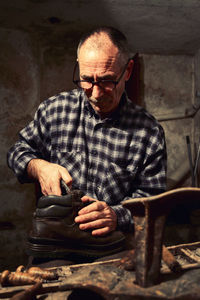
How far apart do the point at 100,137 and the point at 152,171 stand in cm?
43

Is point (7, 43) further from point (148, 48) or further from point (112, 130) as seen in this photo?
point (112, 130)

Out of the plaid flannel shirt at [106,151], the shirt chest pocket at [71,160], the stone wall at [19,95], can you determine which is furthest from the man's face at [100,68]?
the stone wall at [19,95]

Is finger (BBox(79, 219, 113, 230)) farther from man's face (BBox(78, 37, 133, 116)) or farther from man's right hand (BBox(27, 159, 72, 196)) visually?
man's face (BBox(78, 37, 133, 116))

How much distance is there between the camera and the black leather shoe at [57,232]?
1.17 m

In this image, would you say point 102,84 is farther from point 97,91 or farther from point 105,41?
point 105,41

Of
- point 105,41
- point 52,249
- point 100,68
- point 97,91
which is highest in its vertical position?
point 105,41

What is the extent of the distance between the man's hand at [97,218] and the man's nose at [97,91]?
26.2 inches

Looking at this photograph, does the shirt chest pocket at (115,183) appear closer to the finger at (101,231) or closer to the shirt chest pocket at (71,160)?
the shirt chest pocket at (71,160)

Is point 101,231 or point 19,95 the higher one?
point 19,95

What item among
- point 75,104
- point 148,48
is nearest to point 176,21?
point 148,48

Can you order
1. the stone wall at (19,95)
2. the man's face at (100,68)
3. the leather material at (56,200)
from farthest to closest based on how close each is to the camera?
the stone wall at (19,95) → the man's face at (100,68) → the leather material at (56,200)

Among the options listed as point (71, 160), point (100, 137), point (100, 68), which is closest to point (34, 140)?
point (71, 160)

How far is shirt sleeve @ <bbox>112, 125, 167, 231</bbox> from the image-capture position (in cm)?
181

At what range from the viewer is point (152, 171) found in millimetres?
1859
